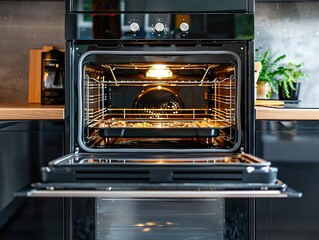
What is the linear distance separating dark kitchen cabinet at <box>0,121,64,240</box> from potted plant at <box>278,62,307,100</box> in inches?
41.7

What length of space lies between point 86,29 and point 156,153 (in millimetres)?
469

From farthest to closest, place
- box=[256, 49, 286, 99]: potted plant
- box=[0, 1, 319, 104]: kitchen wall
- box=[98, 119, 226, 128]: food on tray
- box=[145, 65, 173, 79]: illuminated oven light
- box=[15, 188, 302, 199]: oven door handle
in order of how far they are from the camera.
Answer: box=[0, 1, 319, 104]: kitchen wall
box=[256, 49, 286, 99]: potted plant
box=[145, 65, 173, 79]: illuminated oven light
box=[98, 119, 226, 128]: food on tray
box=[15, 188, 302, 199]: oven door handle

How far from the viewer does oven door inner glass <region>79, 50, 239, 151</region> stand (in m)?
1.58

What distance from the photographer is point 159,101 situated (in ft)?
6.16

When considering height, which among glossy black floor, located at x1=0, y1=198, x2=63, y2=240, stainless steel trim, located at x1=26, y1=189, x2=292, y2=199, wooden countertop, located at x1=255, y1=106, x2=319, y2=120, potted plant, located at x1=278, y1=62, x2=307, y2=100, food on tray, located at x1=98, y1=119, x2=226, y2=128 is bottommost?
glossy black floor, located at x1=0, y1=198, x2=63, y2=240

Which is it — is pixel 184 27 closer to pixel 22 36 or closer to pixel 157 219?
pixel 157 219

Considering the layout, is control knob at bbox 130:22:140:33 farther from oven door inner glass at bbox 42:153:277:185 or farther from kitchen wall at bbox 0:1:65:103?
kitchen wall at bbox 0:1:65:103

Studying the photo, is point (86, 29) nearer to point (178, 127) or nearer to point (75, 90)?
point (75, 90)

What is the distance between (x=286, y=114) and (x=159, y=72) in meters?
0.50

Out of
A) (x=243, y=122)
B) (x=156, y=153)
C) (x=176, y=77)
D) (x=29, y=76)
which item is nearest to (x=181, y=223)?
(x=156, y=153)

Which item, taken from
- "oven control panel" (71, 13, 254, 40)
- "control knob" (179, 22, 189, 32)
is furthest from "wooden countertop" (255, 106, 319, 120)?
"control knob" (179, 22, 189, 32)

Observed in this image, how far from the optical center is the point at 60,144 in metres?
1.61

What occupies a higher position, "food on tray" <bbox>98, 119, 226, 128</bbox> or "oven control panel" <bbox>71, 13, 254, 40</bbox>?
"oven control panel" <bbox>71, 13, 254, 40</bbox>

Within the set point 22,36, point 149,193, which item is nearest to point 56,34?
point 22,36
